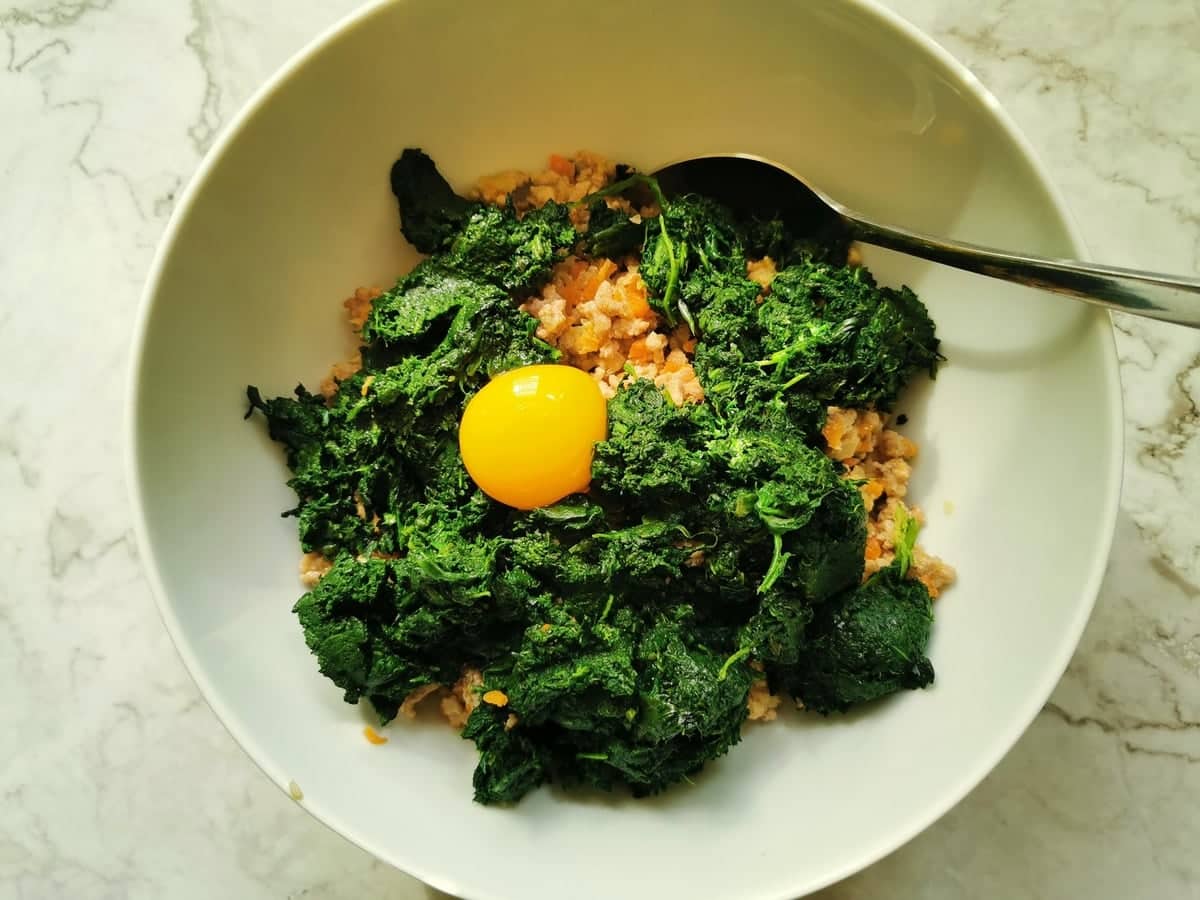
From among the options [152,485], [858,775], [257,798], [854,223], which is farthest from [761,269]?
[257,798]

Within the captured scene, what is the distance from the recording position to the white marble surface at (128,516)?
98.9 inches

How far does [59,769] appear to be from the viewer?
2.66 meters

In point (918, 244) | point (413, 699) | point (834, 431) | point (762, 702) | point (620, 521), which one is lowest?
point (762, 702)

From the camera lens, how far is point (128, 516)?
266 centimetres

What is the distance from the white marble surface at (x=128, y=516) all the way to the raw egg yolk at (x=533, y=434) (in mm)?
→ 1229

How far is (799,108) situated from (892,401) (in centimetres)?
79

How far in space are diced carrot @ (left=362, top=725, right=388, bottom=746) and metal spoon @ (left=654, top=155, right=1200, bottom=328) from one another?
1.61 m

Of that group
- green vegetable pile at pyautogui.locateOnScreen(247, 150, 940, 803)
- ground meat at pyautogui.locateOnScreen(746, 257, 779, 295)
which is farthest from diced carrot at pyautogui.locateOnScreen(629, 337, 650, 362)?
ground meat at pyautogui.locateOnScreen(746, 257, 779, 295)

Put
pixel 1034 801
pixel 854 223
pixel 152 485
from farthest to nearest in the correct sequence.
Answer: pixel 1034 801 < pixel 854 223 < pixel 152 485

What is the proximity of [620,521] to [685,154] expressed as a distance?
40.0 inches

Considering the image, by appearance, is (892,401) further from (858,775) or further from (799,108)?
(858,775)

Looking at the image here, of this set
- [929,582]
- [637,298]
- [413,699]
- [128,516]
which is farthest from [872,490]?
[128,516]

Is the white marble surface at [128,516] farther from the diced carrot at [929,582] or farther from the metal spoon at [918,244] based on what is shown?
the metal spoon at [918,244]

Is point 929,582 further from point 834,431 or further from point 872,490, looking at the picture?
point 834,431
